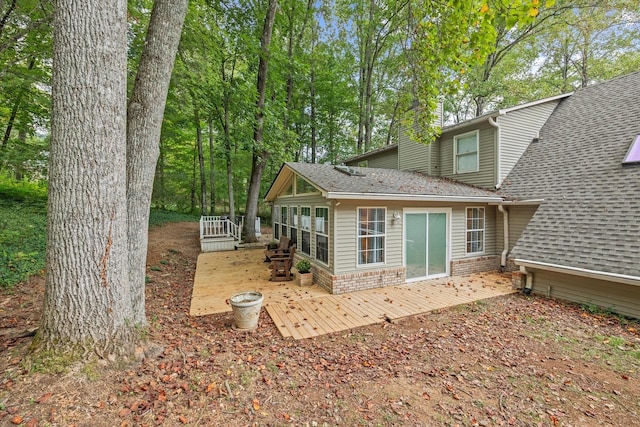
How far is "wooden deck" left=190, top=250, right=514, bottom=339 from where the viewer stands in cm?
466

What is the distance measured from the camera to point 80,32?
2.47 metres

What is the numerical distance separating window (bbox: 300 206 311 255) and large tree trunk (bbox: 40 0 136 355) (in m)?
5.34

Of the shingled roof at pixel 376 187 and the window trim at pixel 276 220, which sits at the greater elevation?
the shingled roof at pixel 376 187

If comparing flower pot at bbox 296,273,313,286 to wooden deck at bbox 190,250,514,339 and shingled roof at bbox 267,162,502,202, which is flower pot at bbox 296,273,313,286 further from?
shingled roof at bbox 267,162,502,202

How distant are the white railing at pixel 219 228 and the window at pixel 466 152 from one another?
Answer: 9495mm

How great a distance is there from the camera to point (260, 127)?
10625 mm

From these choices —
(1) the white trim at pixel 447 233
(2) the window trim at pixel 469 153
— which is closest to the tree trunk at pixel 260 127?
(1) the white trim at pixel 447 233

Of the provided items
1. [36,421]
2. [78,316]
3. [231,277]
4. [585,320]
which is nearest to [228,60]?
[231,277]

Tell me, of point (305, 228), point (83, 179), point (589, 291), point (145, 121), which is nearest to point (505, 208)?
point (589, 291)

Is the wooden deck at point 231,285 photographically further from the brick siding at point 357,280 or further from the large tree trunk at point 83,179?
the large tree trunk at point 83,179

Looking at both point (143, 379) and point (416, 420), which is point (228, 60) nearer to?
point (143, 379)

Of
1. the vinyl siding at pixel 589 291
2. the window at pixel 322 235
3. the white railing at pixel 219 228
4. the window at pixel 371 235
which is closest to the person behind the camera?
the vinyl siding at pixel 589 291

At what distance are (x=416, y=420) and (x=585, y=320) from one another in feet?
15.2

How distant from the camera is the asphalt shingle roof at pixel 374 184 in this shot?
6.09m
